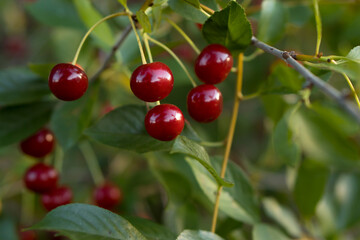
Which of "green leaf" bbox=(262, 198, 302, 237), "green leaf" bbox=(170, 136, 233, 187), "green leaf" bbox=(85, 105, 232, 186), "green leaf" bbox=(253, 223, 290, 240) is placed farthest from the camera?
"green leaf" bbox=(262, 198, 302, 237)

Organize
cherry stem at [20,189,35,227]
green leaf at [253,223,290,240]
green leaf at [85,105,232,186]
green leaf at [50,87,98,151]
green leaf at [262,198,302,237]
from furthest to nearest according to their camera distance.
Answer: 1. cherry stem at [20,189,35,227]
2. green leaf at [262,198,302,237]
3. green leaf at [50,87,98,151]
4. green leaf at [253,223,290,240]
5. green leaf at [85,105,232,186]

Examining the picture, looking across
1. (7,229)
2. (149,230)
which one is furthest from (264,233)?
(7,229)

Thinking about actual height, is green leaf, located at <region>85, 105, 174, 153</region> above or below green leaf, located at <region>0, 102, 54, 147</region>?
above

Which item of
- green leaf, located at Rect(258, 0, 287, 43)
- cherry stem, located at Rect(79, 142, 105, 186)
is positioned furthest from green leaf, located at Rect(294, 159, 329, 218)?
cherry stem, located at Rect(79, 142, 105, 186)

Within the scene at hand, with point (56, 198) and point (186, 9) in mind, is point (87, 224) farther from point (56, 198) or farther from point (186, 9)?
point (56, 198)

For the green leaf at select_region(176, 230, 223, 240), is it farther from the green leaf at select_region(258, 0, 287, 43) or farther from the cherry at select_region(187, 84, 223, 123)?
the green leaf at select_region(258, 0, 287, 43)

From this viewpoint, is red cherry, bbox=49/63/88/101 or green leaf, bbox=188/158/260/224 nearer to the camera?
red cherry, bbox=49/63/88/101

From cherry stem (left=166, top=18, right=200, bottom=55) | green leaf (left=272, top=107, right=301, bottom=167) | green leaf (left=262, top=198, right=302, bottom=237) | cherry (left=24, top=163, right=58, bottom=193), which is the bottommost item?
green leaf (left=262, top=198, right=302, bottom=237)
